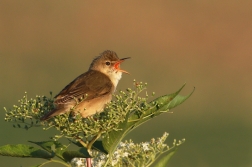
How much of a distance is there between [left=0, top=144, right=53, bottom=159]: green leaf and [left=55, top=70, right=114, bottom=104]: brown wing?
4.68 feet

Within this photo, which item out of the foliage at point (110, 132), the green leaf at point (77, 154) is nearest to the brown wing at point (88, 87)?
the foliage at point (110, 132)

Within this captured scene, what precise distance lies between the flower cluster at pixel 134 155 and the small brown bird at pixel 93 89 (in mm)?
443

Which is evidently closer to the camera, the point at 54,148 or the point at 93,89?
the point at 54,148

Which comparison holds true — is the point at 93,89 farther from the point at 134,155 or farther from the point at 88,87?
the point at 134,155

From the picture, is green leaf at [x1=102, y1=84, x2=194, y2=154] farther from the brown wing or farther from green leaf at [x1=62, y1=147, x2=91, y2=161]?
the brown wing

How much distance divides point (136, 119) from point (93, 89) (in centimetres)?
247

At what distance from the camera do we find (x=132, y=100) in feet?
14.0

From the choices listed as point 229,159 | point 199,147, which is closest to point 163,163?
point 229,159

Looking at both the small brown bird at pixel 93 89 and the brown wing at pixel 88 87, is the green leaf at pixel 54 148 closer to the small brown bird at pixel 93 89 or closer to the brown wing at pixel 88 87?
the small brown bird at pixel 93 89

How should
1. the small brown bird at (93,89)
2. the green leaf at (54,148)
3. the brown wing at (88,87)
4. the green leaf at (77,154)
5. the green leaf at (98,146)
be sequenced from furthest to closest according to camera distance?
1. the brown wing at (88,87)
2. the small brown bird at (93,89)
3. the green leaf at (98,146)
4. the green leaf at (54,148)
5. the green leaf at (77,154)

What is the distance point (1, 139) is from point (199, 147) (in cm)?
465


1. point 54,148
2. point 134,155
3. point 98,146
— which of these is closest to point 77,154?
point 54,148

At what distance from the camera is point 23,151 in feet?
13.6

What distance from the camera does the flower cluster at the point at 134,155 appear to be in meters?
4.30
